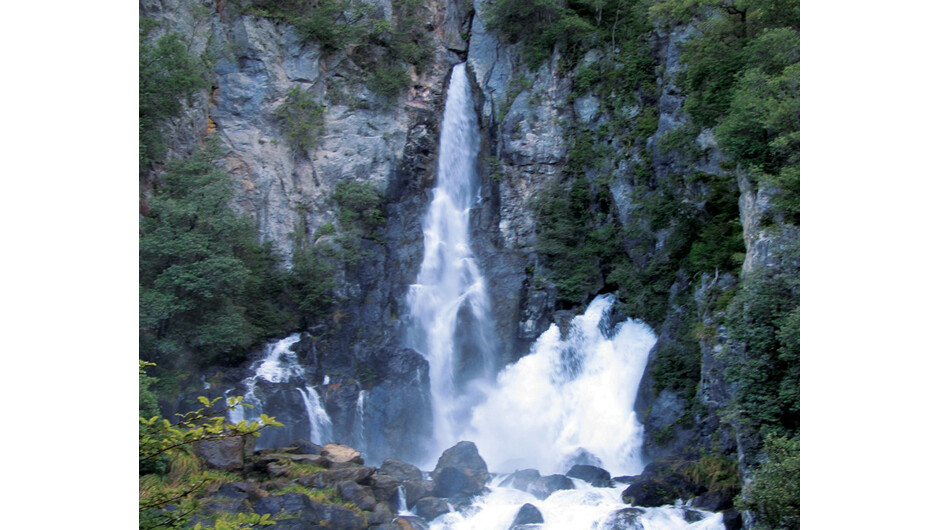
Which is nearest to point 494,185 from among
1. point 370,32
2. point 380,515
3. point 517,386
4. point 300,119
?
point 300,119

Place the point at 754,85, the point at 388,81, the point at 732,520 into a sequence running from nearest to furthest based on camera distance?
the point at 732,520 → the point at 754,85 → the point at 388,81

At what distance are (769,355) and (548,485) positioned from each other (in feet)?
23.9

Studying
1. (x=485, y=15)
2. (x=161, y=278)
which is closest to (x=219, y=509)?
(x=161, y=278)

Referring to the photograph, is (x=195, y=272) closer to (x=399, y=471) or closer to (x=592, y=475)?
(x=399, y=471)

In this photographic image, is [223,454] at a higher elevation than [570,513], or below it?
higher

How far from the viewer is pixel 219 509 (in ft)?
50.8

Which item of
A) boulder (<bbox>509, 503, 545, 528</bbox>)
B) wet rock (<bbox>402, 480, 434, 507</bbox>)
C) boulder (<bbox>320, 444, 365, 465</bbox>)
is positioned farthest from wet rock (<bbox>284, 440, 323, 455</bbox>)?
boulder (<bbox>509, 503, 545, 528</bbox>)

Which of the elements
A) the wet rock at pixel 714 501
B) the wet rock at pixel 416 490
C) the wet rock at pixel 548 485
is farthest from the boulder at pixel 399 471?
the wet rock at pixel 714 501

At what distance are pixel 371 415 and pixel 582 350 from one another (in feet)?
25.4

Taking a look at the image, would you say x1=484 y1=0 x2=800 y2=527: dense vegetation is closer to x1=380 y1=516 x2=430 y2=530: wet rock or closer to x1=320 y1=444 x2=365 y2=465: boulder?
x1=380 y1=516 x2=430 y2=530: wet rock

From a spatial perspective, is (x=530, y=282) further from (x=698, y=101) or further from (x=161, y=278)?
(x=161, y=278)

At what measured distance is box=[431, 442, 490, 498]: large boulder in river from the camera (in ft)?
62.4

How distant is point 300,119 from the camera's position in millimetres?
29750

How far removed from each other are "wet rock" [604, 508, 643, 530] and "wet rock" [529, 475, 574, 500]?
221 centimetres
